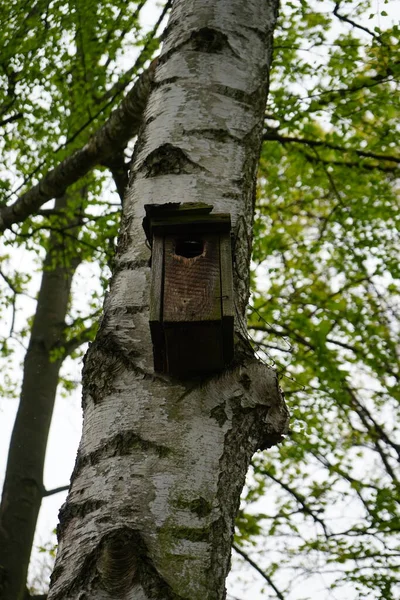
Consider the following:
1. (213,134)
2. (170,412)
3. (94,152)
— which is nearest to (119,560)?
(170,412)

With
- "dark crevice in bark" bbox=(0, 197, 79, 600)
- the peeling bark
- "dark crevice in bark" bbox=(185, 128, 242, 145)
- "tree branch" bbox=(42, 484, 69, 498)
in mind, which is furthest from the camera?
"tree branch" bbox=(42, 484, 69, 498)

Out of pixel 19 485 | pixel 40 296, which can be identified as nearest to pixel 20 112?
pixel 40 296

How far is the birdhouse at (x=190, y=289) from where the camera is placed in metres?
1.53

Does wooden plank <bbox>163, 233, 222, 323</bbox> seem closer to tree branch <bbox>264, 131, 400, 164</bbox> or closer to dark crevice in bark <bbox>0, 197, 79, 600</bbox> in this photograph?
tree branch <bbox>264, 131, 400, 164</bbox>

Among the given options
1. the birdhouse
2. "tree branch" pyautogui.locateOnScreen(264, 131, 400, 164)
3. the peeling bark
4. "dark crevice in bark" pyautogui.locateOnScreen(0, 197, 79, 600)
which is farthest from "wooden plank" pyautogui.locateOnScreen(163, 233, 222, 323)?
"dark crevice in bark" pyautogui.locateOnScreen(0, 197, 79, 600)

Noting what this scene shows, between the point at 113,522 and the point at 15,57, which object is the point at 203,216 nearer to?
the point at 113,522

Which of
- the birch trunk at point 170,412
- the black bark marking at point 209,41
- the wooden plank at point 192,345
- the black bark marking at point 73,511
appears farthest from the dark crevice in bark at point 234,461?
the black bark marking at point 209,41

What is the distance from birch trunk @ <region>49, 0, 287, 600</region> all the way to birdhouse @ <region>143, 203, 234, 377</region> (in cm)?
7

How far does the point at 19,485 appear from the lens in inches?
220

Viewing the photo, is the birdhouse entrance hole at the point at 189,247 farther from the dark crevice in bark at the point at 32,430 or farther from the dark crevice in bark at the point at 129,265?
the dark crevice in bark at the point at 32,430

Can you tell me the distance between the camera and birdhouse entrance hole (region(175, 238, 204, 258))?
1719mm

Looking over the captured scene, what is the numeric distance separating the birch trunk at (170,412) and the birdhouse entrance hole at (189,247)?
0.47 ft

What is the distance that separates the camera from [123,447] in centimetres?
146

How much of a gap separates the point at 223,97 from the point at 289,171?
15.1 feet
